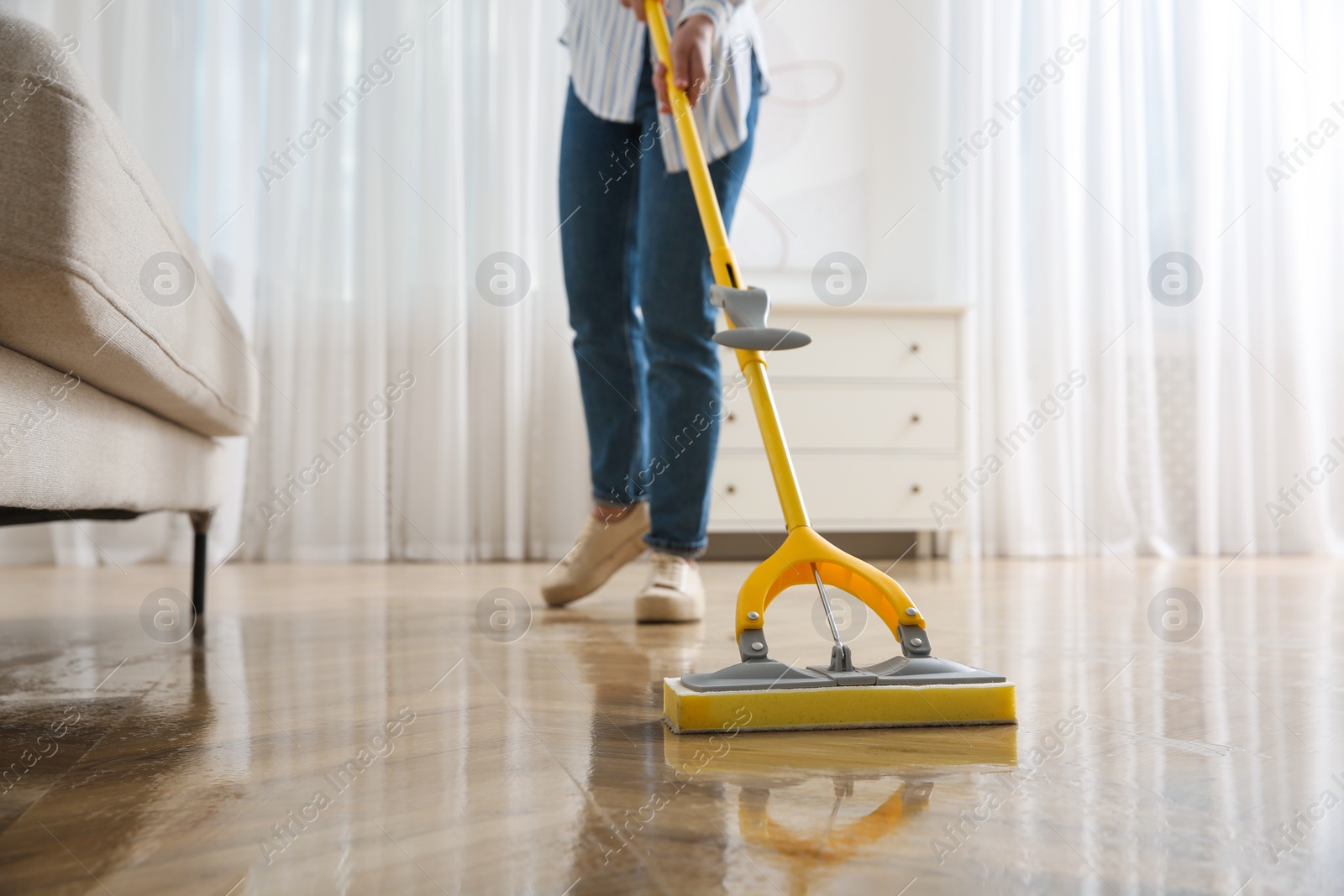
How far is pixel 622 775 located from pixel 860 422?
6.80 feet

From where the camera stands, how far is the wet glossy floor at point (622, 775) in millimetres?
395

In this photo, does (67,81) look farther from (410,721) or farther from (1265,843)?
(1265,843)

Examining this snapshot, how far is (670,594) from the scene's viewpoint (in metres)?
1.26

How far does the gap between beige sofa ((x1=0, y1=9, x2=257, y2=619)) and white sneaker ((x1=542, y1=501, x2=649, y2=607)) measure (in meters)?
0.60

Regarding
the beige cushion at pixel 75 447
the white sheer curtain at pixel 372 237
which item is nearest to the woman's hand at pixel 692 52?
the beige cushion at pixel 75 447

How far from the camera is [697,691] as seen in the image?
646mm

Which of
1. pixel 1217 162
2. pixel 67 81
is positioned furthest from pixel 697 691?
pixel 1217 162

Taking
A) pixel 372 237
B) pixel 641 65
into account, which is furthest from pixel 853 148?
pixel 641 65

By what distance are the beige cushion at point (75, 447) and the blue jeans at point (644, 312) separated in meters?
0.60

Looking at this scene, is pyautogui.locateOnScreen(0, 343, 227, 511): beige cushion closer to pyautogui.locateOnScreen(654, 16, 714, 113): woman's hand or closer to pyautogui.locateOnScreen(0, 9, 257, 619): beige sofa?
pyautogui.locateOnScreen(0, 9, 257, 619): beige sofa

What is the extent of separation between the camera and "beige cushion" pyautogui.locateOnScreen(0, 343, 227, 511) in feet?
2.09

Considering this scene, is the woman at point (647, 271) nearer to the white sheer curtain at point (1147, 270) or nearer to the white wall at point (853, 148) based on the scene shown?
the white wall at point (853, 148)

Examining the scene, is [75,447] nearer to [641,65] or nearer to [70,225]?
[70,225]

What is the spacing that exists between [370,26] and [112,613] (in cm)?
186
